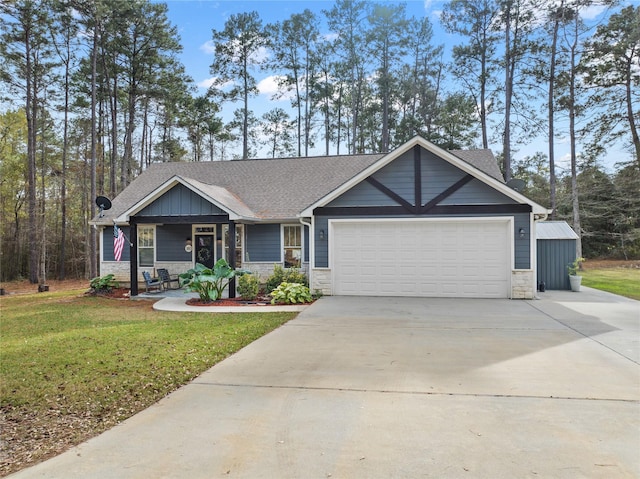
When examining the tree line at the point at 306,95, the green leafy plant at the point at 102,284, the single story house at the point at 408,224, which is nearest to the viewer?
the single story house at the point at 408,224

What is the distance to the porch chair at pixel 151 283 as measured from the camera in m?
12.8

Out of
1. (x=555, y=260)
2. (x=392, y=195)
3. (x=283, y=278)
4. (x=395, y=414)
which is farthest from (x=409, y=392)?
(x=555, y=260)

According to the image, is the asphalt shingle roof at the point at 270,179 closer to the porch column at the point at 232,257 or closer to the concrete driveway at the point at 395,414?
the porch column at the point at 232,257

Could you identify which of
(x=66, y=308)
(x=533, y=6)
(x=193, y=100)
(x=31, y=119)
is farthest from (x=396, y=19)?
(x=66, y=308)

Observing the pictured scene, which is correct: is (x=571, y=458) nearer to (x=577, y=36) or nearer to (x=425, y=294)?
(x=425, y=294)

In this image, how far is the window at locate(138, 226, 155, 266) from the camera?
14539 mm

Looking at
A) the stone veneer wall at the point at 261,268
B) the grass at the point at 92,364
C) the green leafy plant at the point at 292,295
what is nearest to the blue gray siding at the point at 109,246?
the stone veneer wall at the point at 261,268

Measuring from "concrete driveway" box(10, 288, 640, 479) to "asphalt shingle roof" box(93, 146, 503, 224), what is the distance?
8.11 meters

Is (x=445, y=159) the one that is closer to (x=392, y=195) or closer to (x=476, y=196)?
(x=476, y=196)

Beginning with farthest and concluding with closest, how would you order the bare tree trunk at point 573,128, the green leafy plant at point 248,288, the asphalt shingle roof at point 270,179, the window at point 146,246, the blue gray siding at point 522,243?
the bare tree trunk at point 573,128 → the window at point 146,246 → the asphalt shingle roof at point 270,179 → the green leafy plant at point 248,288 → the blue gray siding at point 522,243

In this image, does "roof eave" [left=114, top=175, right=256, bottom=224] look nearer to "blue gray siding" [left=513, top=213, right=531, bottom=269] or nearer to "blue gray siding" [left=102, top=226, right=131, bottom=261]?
"blue gray siding" [left=102, top=226, right=131, bottom=261]

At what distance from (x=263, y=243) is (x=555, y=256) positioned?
9.74 meters

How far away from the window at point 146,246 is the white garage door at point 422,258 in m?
7.30

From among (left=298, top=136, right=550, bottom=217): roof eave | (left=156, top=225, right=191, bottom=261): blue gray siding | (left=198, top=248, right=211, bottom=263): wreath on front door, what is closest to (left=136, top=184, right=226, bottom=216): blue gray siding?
(left=156, top=225, right=191, bottom=261): blue gray siding
